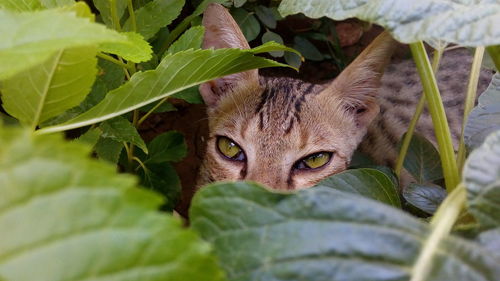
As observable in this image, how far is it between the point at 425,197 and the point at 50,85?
596mm

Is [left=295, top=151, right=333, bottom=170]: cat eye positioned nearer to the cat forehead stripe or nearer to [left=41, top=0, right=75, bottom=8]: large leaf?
the cat forehead stripe

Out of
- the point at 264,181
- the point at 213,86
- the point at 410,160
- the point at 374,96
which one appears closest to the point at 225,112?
the point at 213,86

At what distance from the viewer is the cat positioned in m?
1.37

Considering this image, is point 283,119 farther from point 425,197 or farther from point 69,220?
point 69,220

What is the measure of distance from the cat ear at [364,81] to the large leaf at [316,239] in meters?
0.94

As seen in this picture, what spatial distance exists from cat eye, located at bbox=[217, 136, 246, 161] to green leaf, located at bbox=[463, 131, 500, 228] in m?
0.99

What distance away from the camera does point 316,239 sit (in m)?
0.44

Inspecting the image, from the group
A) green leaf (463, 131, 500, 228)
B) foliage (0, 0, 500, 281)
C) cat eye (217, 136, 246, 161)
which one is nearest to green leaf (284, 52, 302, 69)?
cat eye (217, 136, 246, 161)

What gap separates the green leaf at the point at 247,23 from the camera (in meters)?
1.64

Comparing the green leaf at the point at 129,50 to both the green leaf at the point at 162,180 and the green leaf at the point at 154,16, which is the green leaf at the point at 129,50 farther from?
the green leaf at the point at 162,180

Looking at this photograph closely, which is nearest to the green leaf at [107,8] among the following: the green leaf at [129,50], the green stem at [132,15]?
the green stem at [132,15]

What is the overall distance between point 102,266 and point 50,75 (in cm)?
36

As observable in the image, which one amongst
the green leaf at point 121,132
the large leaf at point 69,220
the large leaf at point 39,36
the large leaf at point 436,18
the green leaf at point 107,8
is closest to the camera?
the large leaf at point 69,220

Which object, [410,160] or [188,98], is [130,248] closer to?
[188,98]
